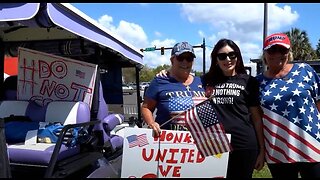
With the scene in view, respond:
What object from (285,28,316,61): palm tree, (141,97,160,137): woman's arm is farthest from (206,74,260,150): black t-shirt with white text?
(285,28,316,61): palm tree

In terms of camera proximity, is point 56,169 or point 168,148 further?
point 56,169

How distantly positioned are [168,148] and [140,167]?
276mm

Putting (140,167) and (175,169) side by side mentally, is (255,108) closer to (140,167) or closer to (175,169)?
(175,169)

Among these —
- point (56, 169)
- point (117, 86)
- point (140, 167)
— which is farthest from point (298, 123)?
point (117, 86)

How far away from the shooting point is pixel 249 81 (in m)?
3.20

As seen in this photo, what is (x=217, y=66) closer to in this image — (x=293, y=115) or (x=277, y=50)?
(x=277, y=50)

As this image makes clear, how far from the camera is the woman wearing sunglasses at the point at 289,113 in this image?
3.02m

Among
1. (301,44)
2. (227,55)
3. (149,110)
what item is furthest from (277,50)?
(301,44)

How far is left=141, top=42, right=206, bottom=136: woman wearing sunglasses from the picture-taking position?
3.22 m

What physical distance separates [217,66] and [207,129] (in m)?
0.54

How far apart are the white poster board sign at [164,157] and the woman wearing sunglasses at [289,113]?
52 centimetres

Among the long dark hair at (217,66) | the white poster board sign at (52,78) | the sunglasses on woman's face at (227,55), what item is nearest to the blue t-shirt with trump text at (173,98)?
the long dark hair at (217,66)

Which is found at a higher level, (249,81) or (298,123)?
(249,81)

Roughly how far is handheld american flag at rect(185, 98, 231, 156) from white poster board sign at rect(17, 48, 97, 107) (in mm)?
1970
